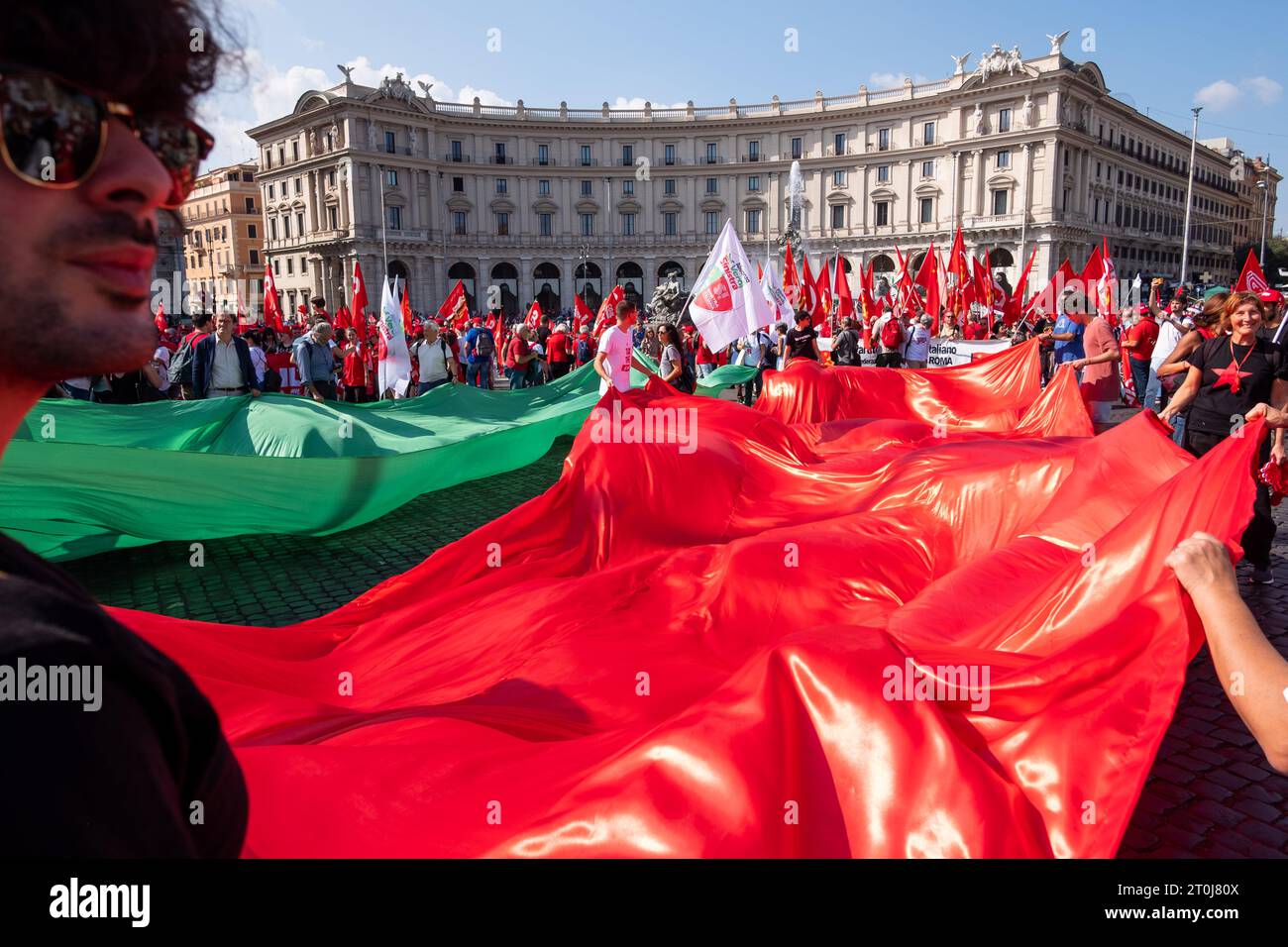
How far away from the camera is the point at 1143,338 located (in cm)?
1221

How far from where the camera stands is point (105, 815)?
1.94ft

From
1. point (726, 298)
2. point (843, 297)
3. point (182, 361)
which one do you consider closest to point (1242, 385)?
point (726, 298)

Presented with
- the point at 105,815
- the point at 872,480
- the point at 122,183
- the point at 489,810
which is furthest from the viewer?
the point at 872,480

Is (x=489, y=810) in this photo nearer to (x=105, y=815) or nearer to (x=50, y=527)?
(x=105, y=815)

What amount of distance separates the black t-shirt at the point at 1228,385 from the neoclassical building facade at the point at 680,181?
5948 cm

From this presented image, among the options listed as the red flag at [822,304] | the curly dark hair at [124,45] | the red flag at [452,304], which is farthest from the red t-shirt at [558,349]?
the curly dark hair at [124,45]

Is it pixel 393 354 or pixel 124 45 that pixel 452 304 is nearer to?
pixel 393 354

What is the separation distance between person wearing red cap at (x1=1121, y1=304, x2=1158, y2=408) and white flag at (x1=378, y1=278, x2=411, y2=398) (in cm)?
1008

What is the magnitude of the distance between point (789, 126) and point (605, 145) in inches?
593

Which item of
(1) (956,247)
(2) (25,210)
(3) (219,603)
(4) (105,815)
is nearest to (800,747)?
(4) (105,815)

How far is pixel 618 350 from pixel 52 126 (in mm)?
8791

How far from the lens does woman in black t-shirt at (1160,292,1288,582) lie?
5.71 metres

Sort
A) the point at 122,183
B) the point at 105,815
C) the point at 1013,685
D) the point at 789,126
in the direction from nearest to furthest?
the point at 105,815, the point at 122,183, the point at 1013,685, the point at 789,126

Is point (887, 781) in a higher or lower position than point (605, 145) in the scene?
lower
